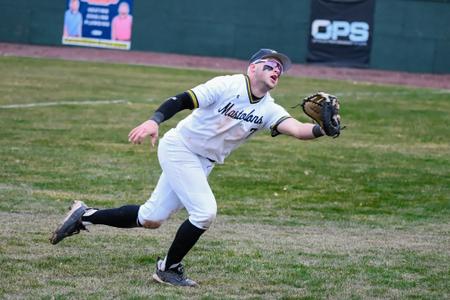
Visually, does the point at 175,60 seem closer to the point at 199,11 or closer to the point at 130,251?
the point at 199,11

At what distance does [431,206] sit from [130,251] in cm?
481

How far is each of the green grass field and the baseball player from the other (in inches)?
17.1

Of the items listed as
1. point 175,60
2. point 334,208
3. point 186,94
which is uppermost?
point 186,94

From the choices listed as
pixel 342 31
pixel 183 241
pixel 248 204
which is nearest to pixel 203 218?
pixel 183 241

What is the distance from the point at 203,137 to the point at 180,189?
1.44 feet

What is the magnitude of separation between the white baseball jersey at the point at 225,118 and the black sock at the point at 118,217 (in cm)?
71

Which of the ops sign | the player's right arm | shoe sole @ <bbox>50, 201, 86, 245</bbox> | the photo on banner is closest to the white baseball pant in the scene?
the player's right arm

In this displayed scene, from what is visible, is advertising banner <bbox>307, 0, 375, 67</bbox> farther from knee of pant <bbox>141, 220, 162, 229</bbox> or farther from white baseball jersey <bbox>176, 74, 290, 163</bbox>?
knee of pant <bbox>141, 220, 162, 229</bbox>

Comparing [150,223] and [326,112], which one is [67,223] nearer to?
[150,223]

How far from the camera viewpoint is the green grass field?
7438 mm

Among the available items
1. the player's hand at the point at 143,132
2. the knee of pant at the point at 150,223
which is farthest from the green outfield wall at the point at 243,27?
the player's hand at the point at 143,132

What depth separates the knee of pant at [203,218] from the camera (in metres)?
7.19

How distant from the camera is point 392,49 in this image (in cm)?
3306

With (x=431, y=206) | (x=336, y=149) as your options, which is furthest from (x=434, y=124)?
(x=431, y=206)
